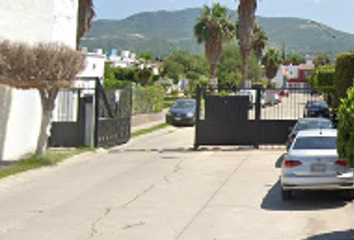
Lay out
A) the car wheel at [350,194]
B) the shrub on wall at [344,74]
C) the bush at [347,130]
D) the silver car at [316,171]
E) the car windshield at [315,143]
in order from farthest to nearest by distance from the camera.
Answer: the shrub on wall at [344,74] → the car wheel at [350,194] → the car windshield at [315,143] → the silver car at [316,171] → the bush at [347,130]

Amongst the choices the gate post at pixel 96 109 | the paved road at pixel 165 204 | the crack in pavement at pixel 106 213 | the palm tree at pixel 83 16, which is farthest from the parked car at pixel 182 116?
the crack in pavement at pixel 106 213

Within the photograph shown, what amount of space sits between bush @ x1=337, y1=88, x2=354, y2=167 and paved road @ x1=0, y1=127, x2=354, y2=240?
134 centimetres

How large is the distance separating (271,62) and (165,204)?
10928cm

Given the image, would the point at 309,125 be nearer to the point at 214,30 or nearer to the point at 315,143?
the point at 315,143

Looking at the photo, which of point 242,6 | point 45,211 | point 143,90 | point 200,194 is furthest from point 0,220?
point 242,6

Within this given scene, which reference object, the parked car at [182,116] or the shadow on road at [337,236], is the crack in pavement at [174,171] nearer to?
the shadow on road at [337,236]

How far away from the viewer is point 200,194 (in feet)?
43.8

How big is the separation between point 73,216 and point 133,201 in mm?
1765

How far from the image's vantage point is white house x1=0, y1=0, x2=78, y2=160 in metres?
18.6

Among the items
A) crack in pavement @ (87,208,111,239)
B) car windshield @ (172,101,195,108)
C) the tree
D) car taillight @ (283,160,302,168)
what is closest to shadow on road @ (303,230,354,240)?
car taillight @ (283,160,302,168)

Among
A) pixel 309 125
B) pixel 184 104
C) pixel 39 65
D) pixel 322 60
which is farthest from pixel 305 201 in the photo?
pixel 322 60

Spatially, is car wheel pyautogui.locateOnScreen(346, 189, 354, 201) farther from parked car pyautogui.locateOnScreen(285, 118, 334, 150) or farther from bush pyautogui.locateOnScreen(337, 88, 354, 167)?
parked car pyautogui.locateOnScreen(285, 118, 334, 150)

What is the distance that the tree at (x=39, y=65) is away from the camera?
1680 centimetres

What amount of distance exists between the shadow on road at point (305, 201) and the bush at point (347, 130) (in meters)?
2.71
